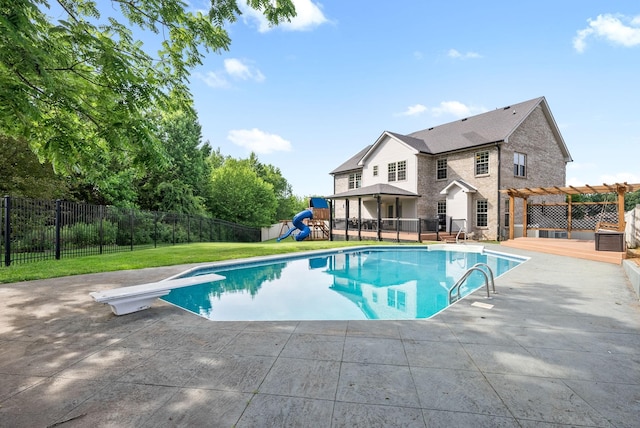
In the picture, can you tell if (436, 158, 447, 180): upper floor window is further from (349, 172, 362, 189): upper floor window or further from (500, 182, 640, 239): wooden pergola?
(349, 172, 362, 189): upper floor window

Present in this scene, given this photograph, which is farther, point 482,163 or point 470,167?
point 470,167

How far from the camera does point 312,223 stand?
27.5m

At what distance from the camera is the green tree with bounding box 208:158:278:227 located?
107ft

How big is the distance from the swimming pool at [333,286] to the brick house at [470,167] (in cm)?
604

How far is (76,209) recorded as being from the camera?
11.9m

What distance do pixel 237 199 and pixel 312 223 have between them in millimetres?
9961

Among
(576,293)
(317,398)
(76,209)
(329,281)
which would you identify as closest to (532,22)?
(576,293)

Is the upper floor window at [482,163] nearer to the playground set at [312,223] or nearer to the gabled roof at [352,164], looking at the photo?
the gabled roof at [352,164]

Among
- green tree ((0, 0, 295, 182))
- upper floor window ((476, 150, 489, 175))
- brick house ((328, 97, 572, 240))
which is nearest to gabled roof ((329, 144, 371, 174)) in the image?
brick house ((328, 97, 572, 240))

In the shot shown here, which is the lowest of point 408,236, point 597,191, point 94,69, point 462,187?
point 408,236

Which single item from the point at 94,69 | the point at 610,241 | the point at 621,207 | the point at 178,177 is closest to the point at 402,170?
the point at 621,207

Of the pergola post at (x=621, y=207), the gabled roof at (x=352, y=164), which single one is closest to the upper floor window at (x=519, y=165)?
the pergola post at (x=621, y=207)

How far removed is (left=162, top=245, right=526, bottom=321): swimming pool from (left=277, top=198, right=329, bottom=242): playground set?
9.92 metres

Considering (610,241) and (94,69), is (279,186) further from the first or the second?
(94,69)
